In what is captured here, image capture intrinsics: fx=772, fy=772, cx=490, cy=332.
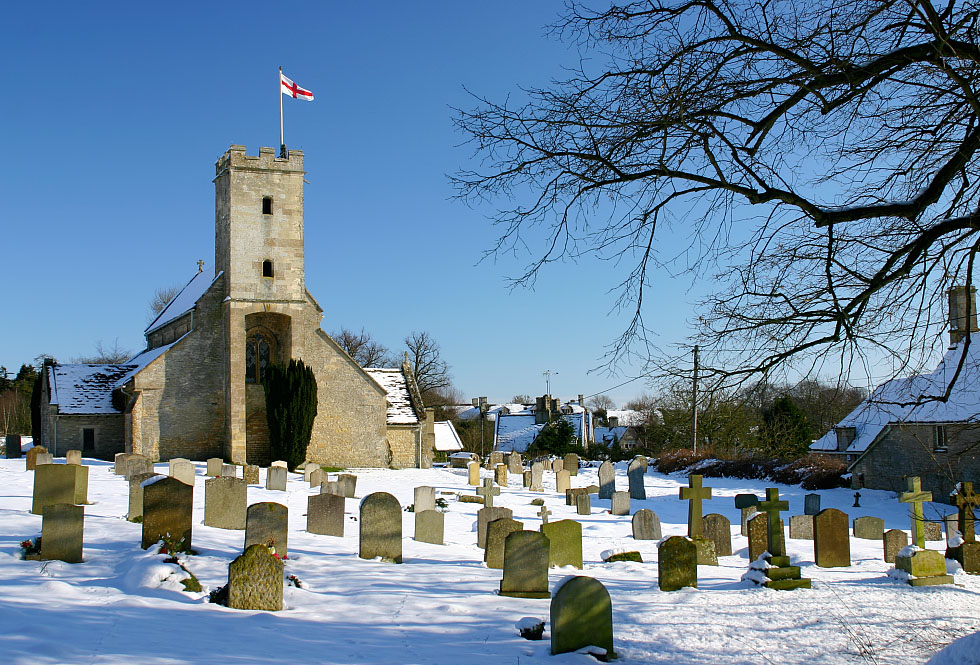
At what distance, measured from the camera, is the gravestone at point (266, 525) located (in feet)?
32.9

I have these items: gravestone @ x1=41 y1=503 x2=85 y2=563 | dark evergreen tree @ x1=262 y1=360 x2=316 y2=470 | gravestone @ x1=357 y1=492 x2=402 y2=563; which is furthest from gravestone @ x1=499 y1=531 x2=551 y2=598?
dark evergreen tree @ x1=262 y1=360 x2=316 y2=470

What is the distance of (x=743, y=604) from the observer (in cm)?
890

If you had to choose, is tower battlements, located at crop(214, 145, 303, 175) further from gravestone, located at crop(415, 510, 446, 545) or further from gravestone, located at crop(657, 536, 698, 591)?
gravestone, located at crop(657, 536, 698, 591)

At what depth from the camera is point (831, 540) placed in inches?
499

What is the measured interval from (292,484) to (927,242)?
67.7ft

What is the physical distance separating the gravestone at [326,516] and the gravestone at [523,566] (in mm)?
5289

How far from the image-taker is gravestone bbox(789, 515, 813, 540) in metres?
17.0

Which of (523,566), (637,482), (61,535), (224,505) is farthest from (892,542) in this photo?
(61,535)

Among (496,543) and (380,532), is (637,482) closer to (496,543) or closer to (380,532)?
(496,543)

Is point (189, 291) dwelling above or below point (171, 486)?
above

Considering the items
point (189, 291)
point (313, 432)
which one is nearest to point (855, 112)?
point (313, 432)

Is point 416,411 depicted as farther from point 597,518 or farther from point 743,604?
point 743,604

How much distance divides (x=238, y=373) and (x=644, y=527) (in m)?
19.2

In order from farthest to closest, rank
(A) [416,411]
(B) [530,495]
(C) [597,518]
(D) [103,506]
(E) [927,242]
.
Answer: (A) [416,411], (B) [530,495], (C) [597,518], (D) [103,506], (E) [927,242]
